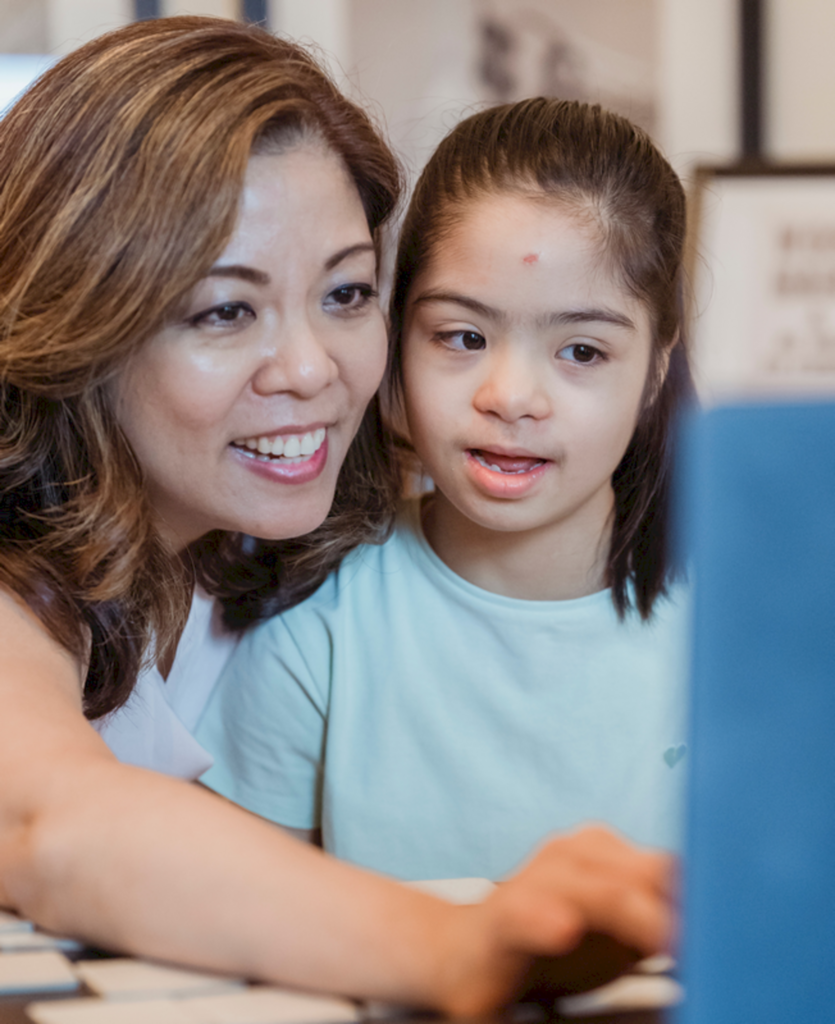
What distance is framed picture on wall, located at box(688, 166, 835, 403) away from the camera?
76cm

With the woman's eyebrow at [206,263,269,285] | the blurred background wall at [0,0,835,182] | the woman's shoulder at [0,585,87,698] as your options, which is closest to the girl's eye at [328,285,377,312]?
the woman's eyebrow at [206,263,269,285]

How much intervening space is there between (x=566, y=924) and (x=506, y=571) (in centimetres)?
71

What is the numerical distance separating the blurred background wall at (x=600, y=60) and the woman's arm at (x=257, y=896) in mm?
2023

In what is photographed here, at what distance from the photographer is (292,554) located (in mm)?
1104

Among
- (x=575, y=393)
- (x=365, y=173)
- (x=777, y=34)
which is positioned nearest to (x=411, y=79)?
(x=777, y=34)

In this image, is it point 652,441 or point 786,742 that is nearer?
point 786,742

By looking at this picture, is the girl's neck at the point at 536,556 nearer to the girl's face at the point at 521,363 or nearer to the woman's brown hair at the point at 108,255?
the girl's face at the point at 521,363

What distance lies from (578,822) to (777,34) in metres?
2.07

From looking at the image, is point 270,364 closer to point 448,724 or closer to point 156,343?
point 156,343

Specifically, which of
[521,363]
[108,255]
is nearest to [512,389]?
[521,363]

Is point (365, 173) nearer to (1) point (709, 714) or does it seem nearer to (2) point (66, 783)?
(2) point (66, 783)

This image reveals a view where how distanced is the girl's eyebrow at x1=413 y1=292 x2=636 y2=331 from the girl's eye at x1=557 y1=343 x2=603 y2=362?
3 centimetres

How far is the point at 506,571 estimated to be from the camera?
1.11 meters

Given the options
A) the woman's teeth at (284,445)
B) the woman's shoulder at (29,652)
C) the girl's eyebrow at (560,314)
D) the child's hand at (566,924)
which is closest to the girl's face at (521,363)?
the girl's eyebrow at (560,314)
